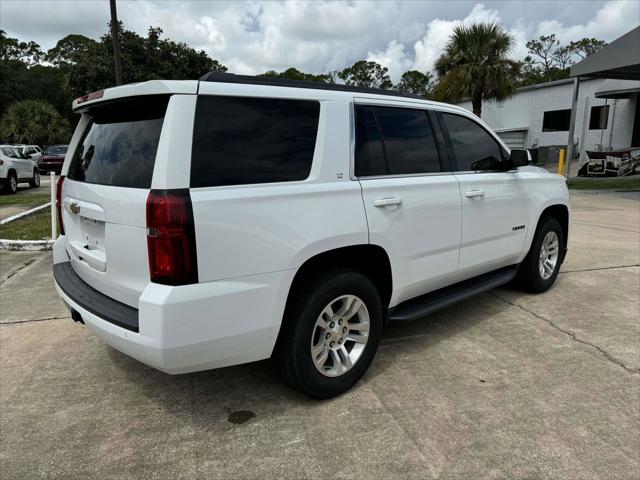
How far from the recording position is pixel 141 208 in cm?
232

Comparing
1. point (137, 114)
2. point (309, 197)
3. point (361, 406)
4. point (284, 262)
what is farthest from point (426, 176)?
point (137, 114)

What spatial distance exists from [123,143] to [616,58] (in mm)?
16408

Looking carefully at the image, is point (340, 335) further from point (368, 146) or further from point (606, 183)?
point (606, 183)

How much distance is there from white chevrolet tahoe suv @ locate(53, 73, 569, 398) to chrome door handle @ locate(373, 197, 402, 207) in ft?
0.04

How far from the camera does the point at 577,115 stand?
2741 centimetres

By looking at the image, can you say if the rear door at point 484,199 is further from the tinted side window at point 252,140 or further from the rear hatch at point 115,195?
the rear hatch at point 115,195

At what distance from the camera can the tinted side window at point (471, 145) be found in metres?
3.81

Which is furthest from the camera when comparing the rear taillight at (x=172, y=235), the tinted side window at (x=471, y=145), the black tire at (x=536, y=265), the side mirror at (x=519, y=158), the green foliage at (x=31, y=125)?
the green foliage at (x=31, y=125)

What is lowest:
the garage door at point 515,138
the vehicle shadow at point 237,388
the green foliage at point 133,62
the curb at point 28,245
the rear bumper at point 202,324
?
the vehicle shadow at point 237,388

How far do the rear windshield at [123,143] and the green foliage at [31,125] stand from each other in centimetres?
4090

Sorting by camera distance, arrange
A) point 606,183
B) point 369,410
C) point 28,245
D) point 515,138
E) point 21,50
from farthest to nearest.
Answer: point 21,50, point 515,138, point 606,183, point 28,245, point 369,410

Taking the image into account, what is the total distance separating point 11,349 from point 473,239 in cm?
372

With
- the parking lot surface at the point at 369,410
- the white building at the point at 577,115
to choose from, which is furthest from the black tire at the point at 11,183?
the white building at the point at 577,115

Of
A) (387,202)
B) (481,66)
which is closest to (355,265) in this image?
(387,202)
